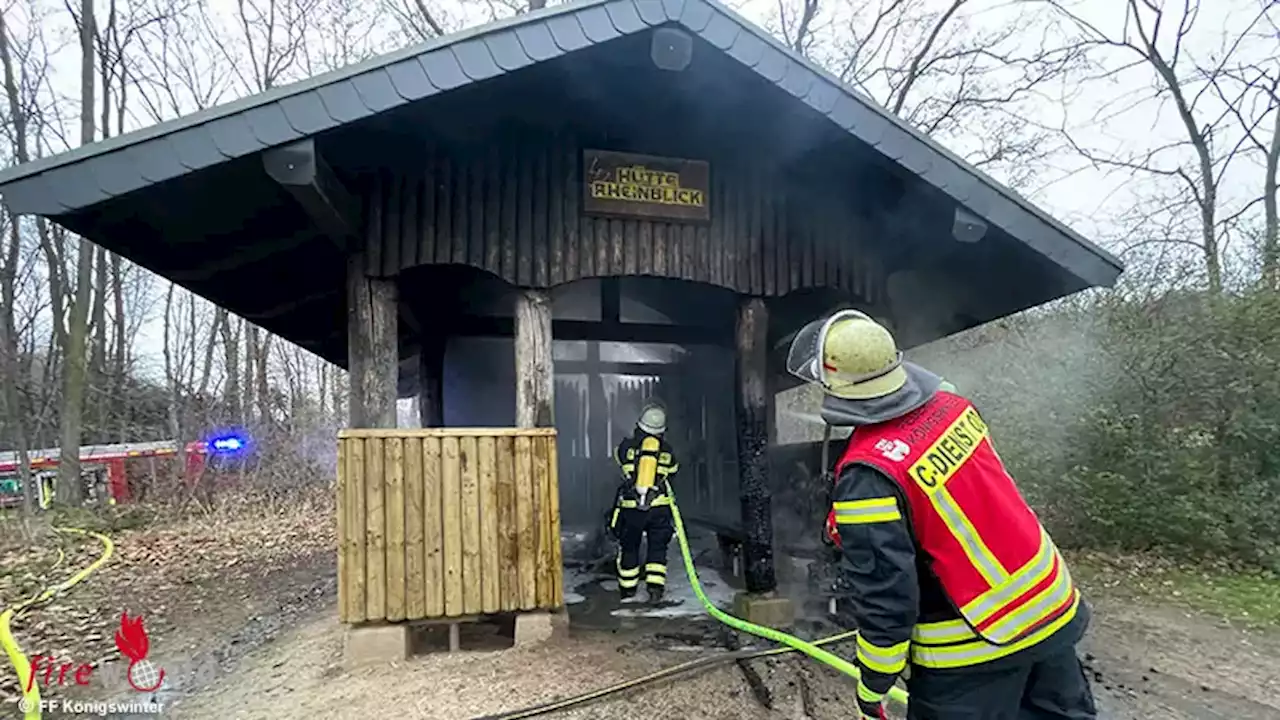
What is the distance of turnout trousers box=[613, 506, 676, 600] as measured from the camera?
669 cm

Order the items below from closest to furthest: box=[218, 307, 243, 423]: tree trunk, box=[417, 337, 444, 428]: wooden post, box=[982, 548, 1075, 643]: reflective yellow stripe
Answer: box=[982, 548, 1075, 643]: reflective yellow stripe → box=[417, 337, 444, 428]: wooden post → box=[218, 307, 243, 423]: tree trunk

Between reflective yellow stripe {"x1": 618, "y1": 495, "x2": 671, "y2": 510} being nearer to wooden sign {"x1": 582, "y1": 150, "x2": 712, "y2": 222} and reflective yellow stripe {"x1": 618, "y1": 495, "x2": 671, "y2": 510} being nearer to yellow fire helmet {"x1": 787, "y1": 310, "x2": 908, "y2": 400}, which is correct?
wooden sign {"x1": 582, "y1": 150, "x2": 712, "y2": 222}

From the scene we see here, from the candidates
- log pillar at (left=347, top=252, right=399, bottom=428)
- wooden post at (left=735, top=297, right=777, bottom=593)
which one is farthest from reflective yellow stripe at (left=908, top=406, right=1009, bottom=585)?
log pillar at (left=347, top=252, right=399, bottom=428)

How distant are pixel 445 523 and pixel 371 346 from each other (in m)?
1.28

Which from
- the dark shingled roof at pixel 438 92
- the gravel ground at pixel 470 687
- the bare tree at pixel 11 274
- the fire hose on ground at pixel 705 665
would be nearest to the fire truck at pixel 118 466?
the bare tree at pixel 11 274

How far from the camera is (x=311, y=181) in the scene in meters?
4.28

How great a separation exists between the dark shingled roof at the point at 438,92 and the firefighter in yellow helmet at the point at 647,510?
3.06m

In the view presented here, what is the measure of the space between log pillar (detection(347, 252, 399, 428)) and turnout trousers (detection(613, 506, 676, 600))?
7.75 feet

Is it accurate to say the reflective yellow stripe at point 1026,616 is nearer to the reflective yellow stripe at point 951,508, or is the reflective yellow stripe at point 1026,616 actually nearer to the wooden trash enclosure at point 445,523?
the reflective yellow stripe at point 951,508

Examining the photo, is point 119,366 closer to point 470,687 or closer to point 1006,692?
point 470,687

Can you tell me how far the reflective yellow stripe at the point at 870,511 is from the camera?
2.23 meters

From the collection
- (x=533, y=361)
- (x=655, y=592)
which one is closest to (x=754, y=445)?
(x=655, y=592)

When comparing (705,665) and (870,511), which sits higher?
(870,511)

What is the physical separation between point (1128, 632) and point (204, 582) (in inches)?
378
